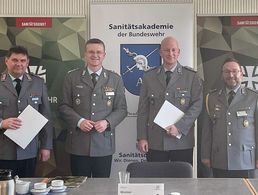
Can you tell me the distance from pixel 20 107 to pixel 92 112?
0.67 meters

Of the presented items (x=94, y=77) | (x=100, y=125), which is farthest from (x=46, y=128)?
(x=94, y=77)

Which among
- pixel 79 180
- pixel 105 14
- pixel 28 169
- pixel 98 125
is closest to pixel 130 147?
pixel 98 125

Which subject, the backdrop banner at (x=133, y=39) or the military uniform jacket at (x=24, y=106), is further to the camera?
the backdrop banner at (x=133, y=39)

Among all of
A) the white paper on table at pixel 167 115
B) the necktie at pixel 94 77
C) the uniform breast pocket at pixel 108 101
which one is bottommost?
the white paper on table at pixel 167 115

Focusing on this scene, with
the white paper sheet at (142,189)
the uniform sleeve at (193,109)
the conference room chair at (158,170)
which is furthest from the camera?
the uniform sleeve at (193,109)

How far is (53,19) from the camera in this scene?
4.34 meters

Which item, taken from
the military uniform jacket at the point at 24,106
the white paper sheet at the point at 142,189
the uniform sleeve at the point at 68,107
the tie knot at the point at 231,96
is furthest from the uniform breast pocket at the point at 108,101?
the white paper sheet at the point at 142,189

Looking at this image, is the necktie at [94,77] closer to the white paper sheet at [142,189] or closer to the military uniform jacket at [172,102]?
the military uniform jacket at [172,102]

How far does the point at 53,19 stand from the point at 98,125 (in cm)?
129

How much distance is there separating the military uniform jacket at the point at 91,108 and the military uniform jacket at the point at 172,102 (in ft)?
0.76

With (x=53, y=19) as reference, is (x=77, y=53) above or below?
below

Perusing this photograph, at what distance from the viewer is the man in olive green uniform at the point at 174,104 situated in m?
3.93

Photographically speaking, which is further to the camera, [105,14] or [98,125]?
[105,14]

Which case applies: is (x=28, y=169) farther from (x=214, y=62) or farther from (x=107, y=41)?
(x=214, y=62)
